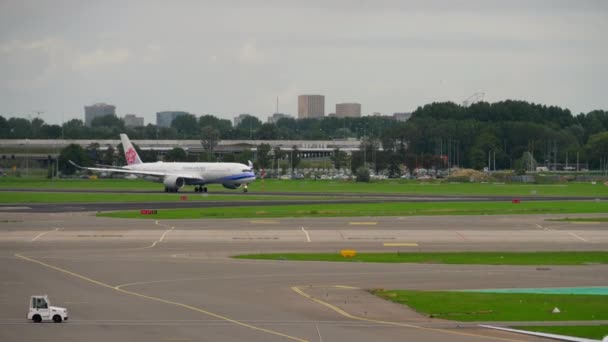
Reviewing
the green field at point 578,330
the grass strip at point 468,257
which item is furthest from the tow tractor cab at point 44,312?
the grass strip at point 468,257

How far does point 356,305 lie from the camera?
3675cm

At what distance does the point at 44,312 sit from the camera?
32406 mm

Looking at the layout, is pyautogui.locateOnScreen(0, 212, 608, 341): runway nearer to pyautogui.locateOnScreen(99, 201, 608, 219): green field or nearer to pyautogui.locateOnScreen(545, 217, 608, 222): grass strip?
pyautogui.locateOnScreen(545, 217, 608, 222): grass strip

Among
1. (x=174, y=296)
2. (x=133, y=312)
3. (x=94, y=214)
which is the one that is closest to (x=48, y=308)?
(x=133, y=312)

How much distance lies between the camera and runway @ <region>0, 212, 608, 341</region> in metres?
31.8

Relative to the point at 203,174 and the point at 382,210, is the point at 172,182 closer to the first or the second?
the point at 203,174

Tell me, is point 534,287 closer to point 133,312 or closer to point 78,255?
point 133,312

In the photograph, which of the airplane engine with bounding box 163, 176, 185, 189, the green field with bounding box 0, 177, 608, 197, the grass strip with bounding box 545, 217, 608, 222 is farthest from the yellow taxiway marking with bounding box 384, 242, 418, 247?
the airplane engine with bounding box 163, 176, 185, 189

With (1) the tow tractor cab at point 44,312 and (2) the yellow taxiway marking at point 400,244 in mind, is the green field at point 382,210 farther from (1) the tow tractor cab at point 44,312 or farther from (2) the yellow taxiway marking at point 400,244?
(1) the tow tractor cab at point 44,312

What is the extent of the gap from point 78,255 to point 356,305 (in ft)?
72.7

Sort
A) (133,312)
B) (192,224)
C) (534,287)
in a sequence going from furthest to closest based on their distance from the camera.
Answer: (192,224) → (534,287) → (133,312)

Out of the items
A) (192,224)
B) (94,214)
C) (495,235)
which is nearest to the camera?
(495,235)

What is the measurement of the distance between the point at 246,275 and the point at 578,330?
17667 mm

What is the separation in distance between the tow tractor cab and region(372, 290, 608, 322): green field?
12.4m
